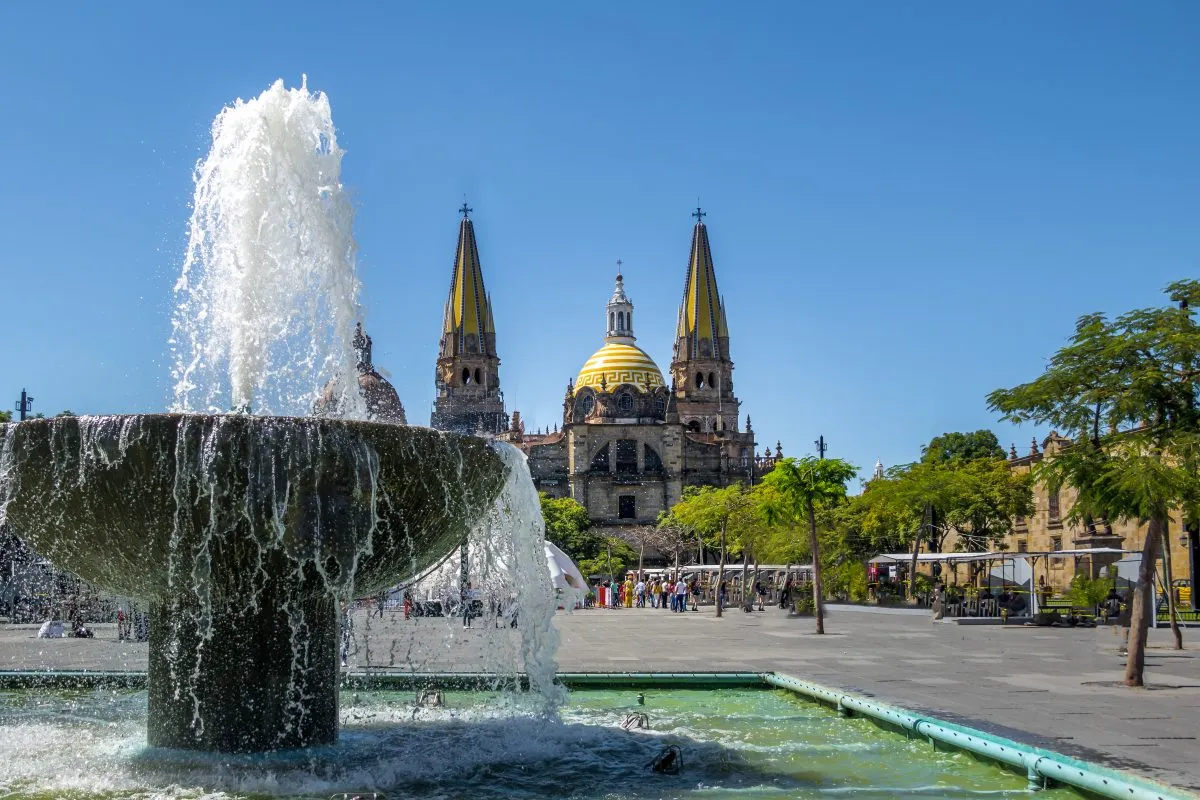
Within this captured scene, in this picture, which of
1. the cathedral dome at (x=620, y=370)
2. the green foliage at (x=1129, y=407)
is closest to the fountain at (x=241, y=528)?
the green foliage at (x=1129, y=407)

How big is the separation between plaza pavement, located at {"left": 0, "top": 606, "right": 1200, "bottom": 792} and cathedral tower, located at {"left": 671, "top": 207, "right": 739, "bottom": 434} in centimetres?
7142

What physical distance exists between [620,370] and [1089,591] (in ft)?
224

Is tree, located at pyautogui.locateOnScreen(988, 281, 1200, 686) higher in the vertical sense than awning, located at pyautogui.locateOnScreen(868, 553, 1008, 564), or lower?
higher

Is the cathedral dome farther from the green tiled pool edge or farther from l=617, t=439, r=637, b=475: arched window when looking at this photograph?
the green tiled pool edge

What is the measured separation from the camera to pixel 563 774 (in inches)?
289

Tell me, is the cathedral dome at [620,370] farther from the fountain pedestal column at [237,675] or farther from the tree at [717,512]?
the fountain pedestal column at [237,675]

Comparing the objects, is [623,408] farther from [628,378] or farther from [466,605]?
[466,605]

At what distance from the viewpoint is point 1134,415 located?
12.4m

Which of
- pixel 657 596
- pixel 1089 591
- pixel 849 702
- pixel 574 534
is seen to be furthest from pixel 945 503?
pixel 574 534

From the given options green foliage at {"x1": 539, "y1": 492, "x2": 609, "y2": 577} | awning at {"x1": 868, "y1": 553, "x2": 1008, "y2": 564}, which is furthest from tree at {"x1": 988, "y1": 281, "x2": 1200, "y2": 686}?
green foliage at {"x1": 539, "y1": 492, "x2": 609, "y2": 577}

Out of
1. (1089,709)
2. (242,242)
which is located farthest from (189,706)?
(1089,709)

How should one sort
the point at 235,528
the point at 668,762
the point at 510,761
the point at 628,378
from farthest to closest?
the point at 628,378 < the point at 510,761 < the point at 668,762 < the point at 235,528

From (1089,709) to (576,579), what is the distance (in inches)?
789

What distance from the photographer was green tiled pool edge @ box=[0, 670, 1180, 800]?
21.0 feet
